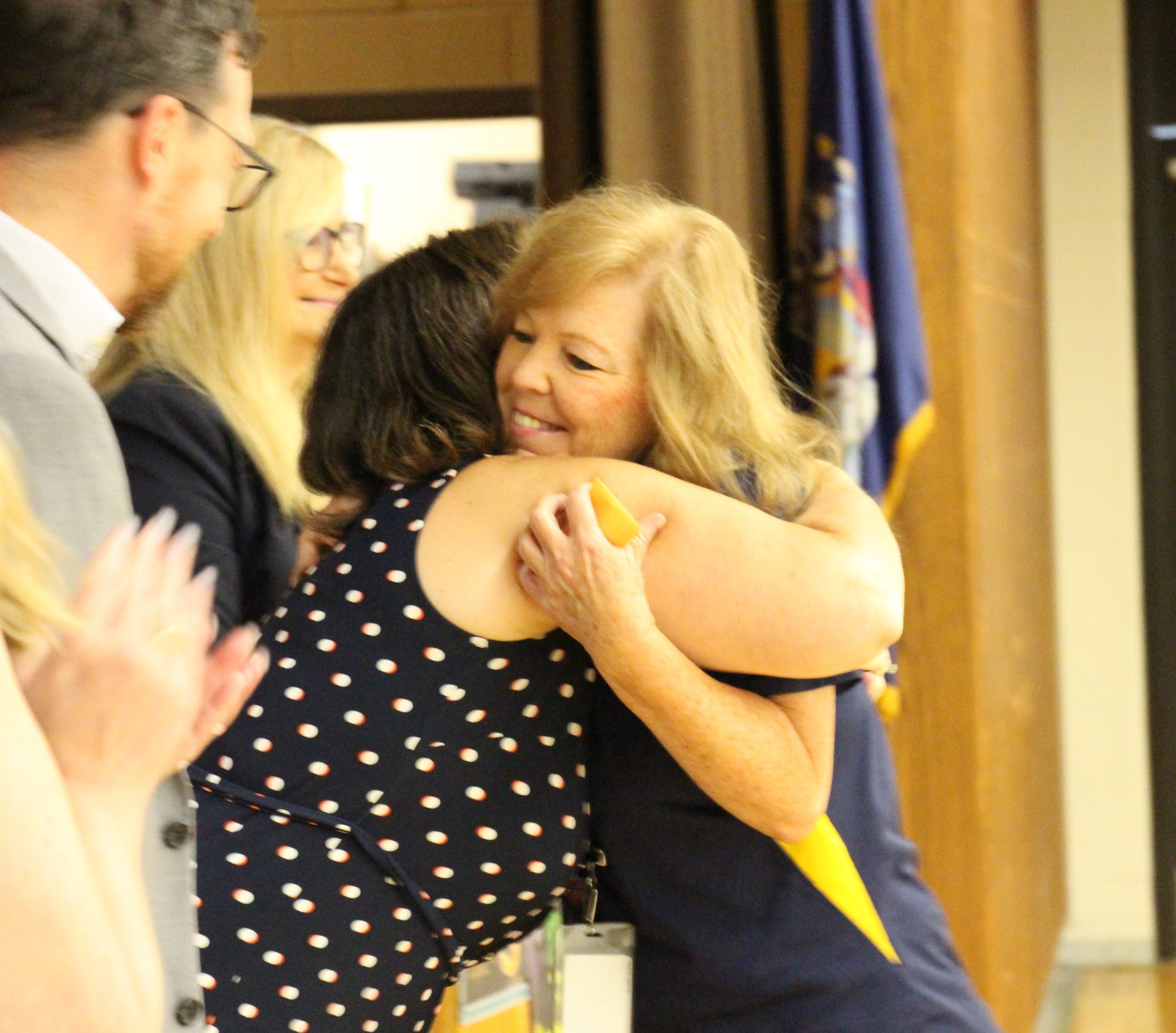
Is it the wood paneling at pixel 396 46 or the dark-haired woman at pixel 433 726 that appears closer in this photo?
the dark-haired woman at pixel 433 726

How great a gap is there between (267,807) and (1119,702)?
358 cm

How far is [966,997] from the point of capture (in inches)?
53.7

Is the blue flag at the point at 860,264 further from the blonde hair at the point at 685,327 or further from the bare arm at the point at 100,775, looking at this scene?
the bare arm at the point at 100,775

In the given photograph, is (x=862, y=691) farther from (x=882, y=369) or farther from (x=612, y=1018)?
(x=882, y=369)

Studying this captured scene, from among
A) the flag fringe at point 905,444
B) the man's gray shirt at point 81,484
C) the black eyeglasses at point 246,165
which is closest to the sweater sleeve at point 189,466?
the black eyeglasses at point 246,165

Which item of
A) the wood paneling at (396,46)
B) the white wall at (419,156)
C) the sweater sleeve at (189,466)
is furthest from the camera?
the white wall at (419,156)

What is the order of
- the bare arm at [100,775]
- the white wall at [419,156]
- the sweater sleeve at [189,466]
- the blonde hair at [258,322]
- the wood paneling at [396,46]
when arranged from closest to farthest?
1. the bare arm at [100,775]
2. the sweater sleeve at [189,466]
3. the blonde hair at [258,322]
4. the wood paneling at [396,46]
5. the white wall at [419,156]

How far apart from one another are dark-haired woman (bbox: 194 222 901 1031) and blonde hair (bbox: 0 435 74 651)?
46cm

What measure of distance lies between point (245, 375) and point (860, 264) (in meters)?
0.86

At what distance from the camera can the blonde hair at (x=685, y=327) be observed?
1330 millimetres

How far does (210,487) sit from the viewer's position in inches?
67.6

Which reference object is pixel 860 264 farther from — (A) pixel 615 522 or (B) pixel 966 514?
(A) pixel 615 522

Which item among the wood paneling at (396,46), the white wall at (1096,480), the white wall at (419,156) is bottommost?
the white wall at (1096,480)

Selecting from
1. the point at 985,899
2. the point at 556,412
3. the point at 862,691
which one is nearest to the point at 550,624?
the point at 556,412
